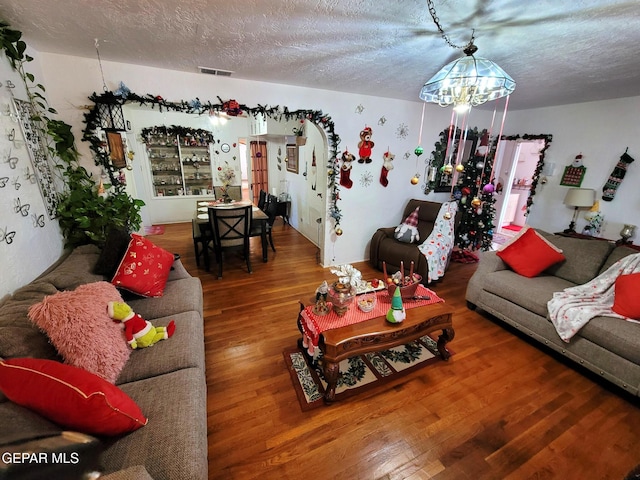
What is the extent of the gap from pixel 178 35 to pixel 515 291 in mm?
3320

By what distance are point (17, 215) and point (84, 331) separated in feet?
3.19

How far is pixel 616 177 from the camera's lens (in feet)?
10.4

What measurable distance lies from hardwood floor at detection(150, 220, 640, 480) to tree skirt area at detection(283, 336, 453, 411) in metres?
0.06

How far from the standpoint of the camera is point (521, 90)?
289 cm

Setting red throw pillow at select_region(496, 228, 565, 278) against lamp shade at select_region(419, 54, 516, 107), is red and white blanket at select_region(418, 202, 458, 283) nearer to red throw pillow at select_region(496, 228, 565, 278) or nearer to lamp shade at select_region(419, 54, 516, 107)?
red throw pillow at select_region(496, 228, 565, 278)

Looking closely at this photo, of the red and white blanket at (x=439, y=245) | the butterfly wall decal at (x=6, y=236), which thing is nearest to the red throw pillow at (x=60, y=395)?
the butterfly wall decal at (x=6, y=236)

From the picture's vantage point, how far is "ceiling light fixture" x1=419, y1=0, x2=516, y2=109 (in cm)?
156

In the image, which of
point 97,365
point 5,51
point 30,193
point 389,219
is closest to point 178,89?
point 5,51

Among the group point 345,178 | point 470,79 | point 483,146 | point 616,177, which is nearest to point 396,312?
point 470,79

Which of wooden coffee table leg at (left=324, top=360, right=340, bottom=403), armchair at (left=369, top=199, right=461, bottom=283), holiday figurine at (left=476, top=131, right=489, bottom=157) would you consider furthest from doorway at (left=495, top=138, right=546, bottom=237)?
wooden coffee table leg at (left=324, top=360, right=340, bottom=403)

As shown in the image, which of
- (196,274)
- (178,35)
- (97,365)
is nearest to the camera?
(97,365)

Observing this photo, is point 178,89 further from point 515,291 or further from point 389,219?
point 515,291

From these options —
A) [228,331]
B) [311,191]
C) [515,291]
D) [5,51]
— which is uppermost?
[5,51]

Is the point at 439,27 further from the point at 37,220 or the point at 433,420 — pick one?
the point at 37,220
